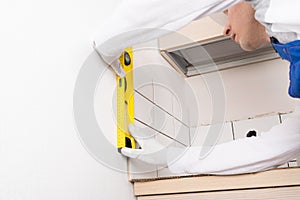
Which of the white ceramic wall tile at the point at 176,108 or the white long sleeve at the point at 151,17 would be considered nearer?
the white long sleeve at the point at 151,17

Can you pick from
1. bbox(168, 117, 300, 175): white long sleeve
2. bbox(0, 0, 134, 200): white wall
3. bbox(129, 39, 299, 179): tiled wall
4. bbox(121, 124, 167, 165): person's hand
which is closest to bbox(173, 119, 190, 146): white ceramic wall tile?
bbox(129, 39, 299, 179): tiled wall

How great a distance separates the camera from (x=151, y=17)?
68 centimetres

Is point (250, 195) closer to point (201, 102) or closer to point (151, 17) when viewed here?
point (151, 17)

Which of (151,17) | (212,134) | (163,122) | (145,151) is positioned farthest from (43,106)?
(212,134)

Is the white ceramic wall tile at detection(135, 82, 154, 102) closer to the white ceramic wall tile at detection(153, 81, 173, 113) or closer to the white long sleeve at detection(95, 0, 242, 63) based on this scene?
the white ceramic wall tile at detection(153, 81, 173, 113)

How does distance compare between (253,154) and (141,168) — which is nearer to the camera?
(253,154)

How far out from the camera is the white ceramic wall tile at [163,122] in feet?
4.11

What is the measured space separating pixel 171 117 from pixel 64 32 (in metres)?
0.69

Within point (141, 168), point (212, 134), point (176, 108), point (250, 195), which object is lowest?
point (250, 195)

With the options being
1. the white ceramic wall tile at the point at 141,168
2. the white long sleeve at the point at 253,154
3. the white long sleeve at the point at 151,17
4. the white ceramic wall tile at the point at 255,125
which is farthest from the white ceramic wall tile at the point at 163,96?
the white long sleeve at the point at 151,17

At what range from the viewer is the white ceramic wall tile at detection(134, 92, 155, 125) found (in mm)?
1120

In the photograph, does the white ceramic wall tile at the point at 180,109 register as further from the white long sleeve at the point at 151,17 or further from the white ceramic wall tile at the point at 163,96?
the white long sleeve at the point at 151,17

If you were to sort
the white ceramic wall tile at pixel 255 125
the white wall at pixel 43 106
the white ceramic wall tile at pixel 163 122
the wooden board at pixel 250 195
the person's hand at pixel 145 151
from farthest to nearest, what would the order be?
1. the white ceramic wall tile at pixel 255 125
2. the white ceramic wall tile at pixel 163 122
3. the person's hand at pixel 145 151
4. the wooden board at pixel 250 195
5. the white wall at pixel 43 106

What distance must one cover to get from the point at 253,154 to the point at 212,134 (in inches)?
23.2
